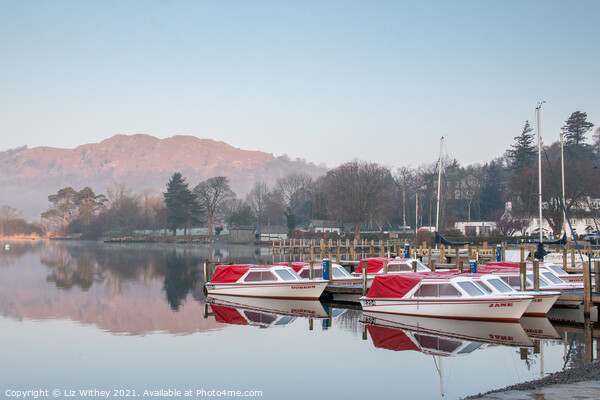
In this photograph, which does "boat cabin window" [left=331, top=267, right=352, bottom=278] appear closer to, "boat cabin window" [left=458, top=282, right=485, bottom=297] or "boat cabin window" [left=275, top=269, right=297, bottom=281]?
"boat cabin window" [left=275, top=269, right=297, bottom=281]

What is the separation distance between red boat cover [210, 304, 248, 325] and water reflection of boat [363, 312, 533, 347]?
642cm

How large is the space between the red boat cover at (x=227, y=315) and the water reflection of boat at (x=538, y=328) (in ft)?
42.4

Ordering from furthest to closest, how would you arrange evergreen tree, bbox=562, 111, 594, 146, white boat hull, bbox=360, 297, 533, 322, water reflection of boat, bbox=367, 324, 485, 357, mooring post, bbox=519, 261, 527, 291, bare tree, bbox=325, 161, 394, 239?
evergreen tree, bbox=562, 111, 594, 146 < bare tree, bbox=325, 161, 394, 239 < mooring post, bbox=519, 261, 527, 291 < white boat hull, bbox=360, 297, 533, 322 < water reflection of boat, bbox=367, 324, 485, 357

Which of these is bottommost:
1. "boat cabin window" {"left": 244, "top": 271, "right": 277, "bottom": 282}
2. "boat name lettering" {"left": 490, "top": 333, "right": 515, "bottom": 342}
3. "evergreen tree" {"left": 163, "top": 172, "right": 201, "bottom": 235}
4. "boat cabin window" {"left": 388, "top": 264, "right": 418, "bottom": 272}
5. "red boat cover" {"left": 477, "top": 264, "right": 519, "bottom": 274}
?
"boat name lettering" {"left": 490, "top": 333, "right": 515, "bottom": 342}

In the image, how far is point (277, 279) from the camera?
111 ft

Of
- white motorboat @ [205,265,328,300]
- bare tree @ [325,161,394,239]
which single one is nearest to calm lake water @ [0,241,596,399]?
white motorboat @ [205,265,328,300]

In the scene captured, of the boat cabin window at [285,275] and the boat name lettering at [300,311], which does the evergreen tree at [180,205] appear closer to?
the boat cabin window at [285,275]

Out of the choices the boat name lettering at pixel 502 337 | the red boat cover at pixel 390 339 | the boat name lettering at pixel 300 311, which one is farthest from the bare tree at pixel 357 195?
the boat name lettering at pixel 502 337

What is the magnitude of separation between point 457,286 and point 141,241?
155 m

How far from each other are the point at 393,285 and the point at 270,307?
828cm

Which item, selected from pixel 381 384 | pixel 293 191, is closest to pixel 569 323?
pixel 381 384

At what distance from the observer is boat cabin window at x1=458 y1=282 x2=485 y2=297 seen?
2525cm

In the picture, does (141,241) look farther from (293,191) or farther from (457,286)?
(457,286)

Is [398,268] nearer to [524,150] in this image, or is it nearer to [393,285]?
[393,285]
